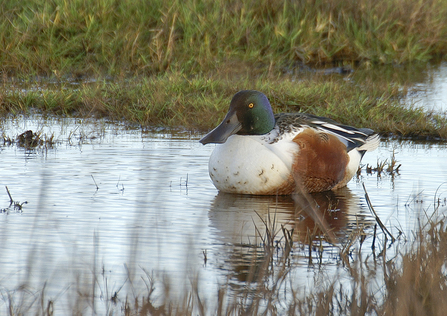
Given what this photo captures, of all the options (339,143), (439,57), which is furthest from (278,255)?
(439,57)

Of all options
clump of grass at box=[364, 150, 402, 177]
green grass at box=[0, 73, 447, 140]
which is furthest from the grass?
green grass at box=[0, 73, 447, 140]

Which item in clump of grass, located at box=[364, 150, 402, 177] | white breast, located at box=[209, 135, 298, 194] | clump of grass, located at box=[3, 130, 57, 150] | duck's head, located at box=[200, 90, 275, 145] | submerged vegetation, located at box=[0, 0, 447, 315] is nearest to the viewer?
white breast, located at box=[209, 135, 298, 194]

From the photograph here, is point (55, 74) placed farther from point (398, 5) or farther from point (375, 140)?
point (398, 5)

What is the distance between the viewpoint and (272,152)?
198 inches

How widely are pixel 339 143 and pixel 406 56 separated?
21.7 feet

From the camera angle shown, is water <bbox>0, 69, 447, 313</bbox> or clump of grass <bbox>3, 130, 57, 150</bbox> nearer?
water <bbox>0, 69, 447, 313</bbox>

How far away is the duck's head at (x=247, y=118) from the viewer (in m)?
5.24

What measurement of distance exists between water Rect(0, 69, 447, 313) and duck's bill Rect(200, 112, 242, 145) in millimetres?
373

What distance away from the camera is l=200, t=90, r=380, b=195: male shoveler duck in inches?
197

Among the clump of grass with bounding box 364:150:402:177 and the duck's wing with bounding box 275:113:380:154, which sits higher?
the duck's wing with bounding box 275:113:380:154

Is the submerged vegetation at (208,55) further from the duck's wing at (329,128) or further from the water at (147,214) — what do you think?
the duck's wing at (329,128)

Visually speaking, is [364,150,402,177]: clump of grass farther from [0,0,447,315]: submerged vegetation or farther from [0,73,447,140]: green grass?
[0,73,447,140]: green grass

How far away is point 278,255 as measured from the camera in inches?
146

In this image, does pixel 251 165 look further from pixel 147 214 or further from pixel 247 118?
pixel 147 214
